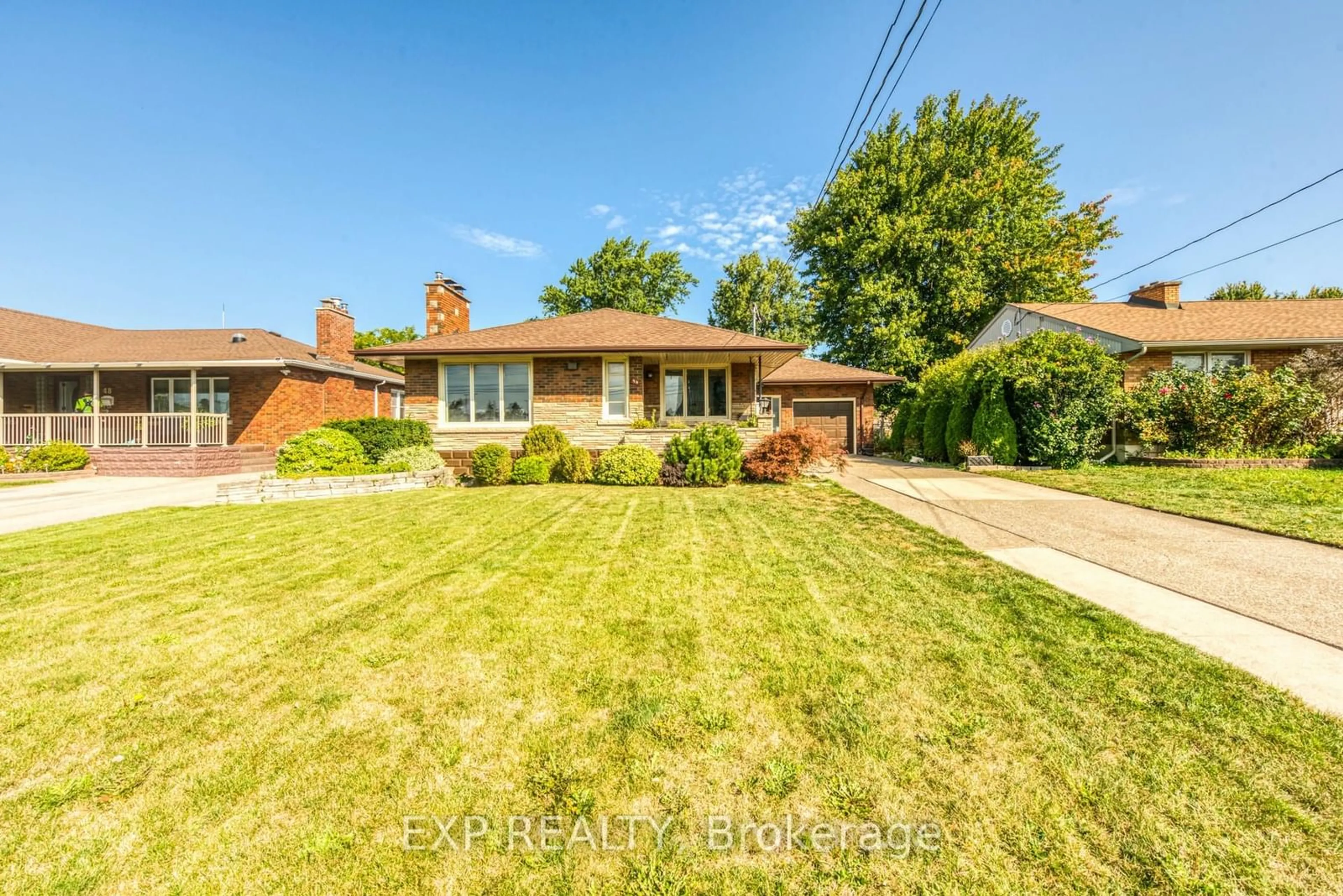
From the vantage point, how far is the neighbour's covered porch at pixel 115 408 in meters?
15.3

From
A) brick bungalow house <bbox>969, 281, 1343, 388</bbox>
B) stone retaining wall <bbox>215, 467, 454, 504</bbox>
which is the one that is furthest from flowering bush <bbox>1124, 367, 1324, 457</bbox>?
stone retaining wall <bbox>215, 467, 454, 504</bbox>

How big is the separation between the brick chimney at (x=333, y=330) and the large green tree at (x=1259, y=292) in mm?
47973

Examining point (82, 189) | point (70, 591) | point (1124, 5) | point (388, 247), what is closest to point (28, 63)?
point (82, 189)

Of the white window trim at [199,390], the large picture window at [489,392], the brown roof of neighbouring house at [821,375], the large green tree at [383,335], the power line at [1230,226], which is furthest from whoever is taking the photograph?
the large green tree at [383,335]

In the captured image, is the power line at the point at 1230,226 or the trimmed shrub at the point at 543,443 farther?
the trimmed shrub at the point at 543,443

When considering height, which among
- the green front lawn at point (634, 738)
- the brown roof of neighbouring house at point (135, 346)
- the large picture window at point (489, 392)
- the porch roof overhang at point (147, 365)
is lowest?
the green front lawn at point (634, 738)

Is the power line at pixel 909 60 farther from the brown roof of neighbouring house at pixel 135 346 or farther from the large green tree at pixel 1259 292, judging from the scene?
the large green tree at pixel 1259 292

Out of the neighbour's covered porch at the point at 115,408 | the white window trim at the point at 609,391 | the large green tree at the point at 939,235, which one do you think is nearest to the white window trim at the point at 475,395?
the white window trim at the point at 609,391

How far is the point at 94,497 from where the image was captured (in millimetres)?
10141

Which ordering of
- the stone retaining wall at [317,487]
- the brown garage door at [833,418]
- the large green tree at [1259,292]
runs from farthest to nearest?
the large green tree at [1259,292]
the brown garage door at [833,418]
the stone retaining wall at [317,487]

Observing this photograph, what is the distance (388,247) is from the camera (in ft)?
73.8

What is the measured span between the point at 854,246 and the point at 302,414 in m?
24.5

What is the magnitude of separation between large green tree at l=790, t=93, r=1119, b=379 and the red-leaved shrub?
46.9 feet

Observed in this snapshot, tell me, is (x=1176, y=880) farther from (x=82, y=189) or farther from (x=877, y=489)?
(x=82, y=189)
